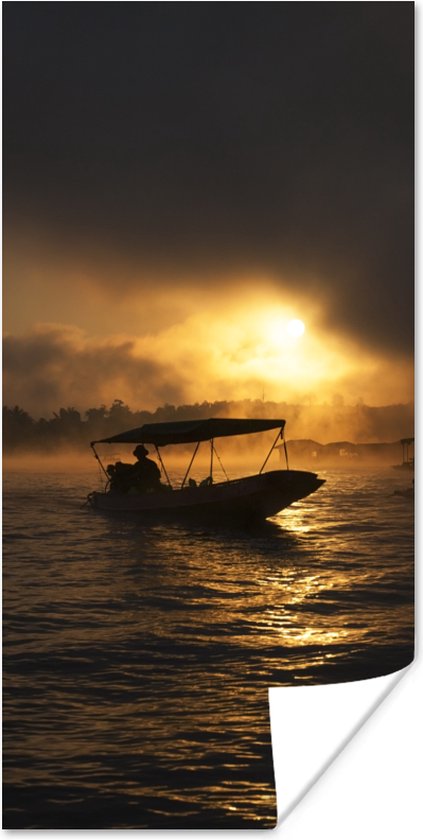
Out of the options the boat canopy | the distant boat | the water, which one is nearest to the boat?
the boat canopy

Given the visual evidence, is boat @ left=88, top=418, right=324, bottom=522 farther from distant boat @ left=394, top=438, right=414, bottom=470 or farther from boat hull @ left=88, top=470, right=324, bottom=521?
distant boat @ left=394, top=438, right=414, bottom=470

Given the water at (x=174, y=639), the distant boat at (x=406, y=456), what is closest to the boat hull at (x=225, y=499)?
the water at (x=174, y=639)

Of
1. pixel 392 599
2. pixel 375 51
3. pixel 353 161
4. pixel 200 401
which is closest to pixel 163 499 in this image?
pixel 200 401

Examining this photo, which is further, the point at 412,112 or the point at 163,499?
the point at 163,499

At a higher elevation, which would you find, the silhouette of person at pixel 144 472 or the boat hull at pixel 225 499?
the silhouette of person at pixel 144 472

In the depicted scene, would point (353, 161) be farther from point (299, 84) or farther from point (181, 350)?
point (181, 350)

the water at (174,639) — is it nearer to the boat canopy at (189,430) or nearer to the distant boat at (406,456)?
the distant boat at (406,456)
